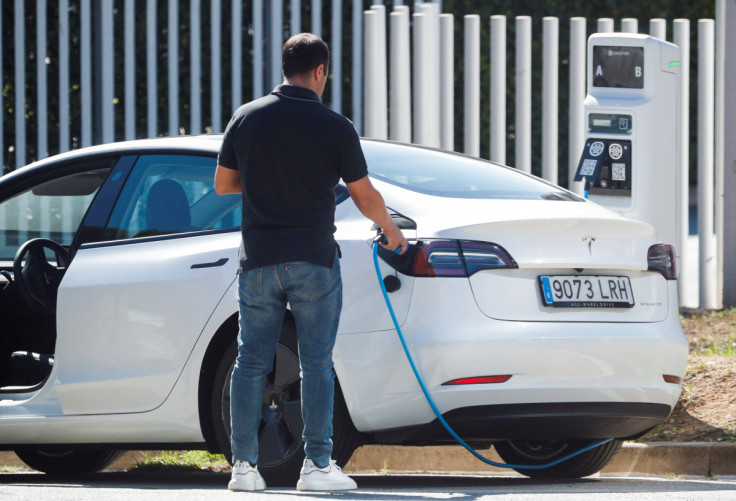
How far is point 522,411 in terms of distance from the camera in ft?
16.4

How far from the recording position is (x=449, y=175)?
5578 mm

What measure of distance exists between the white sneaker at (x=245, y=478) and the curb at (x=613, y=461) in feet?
6.74

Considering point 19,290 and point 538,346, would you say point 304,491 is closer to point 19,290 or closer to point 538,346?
point 538,346

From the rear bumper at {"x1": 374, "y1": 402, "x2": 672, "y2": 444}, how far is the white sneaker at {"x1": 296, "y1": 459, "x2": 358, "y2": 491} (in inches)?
10.9

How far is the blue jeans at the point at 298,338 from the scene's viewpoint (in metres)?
4.73

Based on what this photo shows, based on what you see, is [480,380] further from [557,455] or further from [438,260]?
[557,455]

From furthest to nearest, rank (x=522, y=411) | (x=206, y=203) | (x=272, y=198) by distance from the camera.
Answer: (x=206, y=203)
(x=522, y=411)
(x=272, y=198)

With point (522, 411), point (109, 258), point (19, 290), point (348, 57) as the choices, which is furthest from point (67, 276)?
point (348, 57)

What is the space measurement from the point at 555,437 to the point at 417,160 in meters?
1.26

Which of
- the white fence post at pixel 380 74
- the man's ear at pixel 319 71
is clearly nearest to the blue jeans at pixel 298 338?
the man's ear at pixel 319 71

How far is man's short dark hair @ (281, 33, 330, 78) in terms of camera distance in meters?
4.79

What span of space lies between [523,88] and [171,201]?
18.3 feet

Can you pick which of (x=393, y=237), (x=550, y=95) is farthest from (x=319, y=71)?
(x=550, y=95)

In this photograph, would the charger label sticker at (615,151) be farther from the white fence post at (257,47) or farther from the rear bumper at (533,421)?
the white fence post at (257,47)
